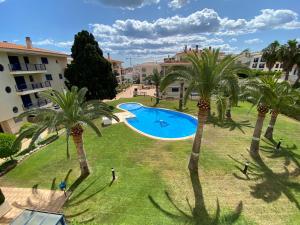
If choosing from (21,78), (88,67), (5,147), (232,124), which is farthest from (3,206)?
(88,67)

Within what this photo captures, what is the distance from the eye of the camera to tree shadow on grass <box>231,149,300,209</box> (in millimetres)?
→ 10031

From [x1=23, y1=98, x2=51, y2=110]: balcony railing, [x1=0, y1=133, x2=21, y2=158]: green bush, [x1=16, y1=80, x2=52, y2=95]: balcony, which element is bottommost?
[x1=0, y1=133, x2=21, y2=158]: green bush

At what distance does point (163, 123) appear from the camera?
25.2 m

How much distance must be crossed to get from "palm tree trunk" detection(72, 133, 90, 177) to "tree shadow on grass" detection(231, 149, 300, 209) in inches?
428

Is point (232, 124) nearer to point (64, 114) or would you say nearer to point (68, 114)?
point (68, 114)

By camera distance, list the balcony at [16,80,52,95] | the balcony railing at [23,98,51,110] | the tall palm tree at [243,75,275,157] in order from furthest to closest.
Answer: the balcony railing at [23,98,51,110], the balcony at [16,80,52,95], the tall palm tree at [243,75,275,157]

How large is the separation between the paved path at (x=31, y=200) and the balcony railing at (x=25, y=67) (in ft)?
61.7

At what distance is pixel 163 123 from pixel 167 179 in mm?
13768

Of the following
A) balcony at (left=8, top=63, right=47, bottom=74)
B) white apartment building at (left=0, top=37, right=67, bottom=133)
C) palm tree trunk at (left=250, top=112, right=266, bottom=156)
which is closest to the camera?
palm tree trunk at (left=250, top=112, right=266, bottom=156)

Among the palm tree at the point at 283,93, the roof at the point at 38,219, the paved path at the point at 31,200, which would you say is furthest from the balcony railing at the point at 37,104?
the palm tree at the point at 283,93

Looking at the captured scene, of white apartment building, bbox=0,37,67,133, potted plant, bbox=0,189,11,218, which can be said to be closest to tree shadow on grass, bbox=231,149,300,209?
potted plant, bbox=0,189,11,218

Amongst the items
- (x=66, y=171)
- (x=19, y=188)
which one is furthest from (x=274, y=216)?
(x=19, y=188)

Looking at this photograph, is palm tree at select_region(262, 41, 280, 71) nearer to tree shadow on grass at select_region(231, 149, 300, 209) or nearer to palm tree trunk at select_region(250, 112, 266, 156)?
palm tree trunk at select_region(250, 112, 266, 156)

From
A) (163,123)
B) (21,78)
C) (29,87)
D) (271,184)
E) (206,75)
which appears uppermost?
(206,75)
